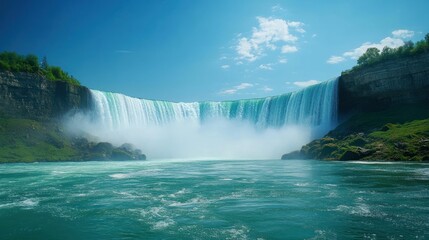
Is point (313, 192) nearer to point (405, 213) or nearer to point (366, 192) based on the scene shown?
point (366, 192)

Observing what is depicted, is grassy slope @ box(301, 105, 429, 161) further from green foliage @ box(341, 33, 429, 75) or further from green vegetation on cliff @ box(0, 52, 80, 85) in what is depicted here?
green vegetation on cliff @ box(0, 52, 80, 85)

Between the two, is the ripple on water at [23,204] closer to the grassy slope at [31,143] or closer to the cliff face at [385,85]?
the grassy slope at [31,143]

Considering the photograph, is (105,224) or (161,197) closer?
(105,224)

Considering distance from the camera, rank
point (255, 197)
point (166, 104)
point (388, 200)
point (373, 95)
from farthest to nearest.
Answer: point (166, 104) < point (373, 95) < point (255, 197) < point (388, 200)

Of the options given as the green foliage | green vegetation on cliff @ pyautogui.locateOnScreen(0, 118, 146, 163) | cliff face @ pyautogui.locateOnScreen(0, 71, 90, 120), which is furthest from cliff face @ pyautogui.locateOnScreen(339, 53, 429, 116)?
cliff face @ pyautogui.locateOnScreen(0, 71, 90, 120)

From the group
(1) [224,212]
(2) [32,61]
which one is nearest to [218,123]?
(2) [32,61]

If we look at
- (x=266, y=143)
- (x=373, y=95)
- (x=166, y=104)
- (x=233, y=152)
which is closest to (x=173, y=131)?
(x=166, y=104)
